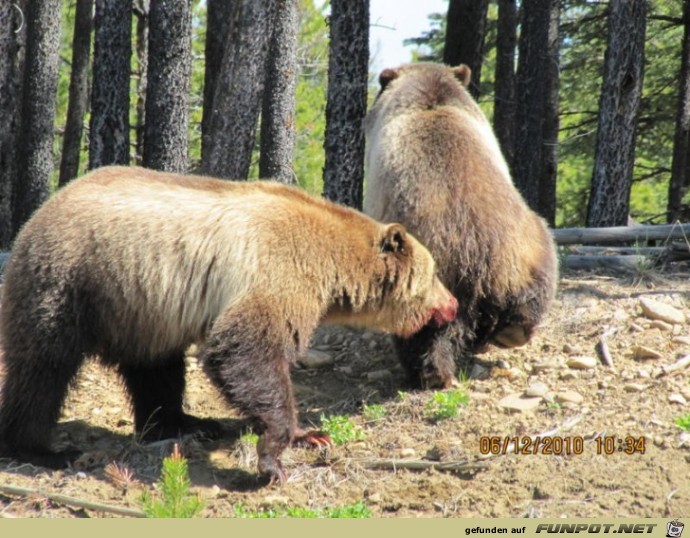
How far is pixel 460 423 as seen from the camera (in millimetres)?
5883

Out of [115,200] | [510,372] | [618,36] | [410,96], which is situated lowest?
[510,372]

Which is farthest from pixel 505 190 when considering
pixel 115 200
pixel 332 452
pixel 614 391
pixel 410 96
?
pixel 115 200

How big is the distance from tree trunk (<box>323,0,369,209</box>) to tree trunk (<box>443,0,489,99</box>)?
8.74ft

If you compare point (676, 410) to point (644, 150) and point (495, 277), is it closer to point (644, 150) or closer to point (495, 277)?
point (495, 277)

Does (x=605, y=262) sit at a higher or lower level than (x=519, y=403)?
higher

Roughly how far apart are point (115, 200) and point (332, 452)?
2119mm

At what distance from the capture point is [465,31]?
37.3 feet

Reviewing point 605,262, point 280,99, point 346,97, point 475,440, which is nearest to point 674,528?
point 475,440

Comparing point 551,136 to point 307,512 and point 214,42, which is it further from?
point 307,512

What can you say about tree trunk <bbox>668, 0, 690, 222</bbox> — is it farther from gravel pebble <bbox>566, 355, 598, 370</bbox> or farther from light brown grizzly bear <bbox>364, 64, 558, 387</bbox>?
light brown grizzly bear <bbox>364, 64, 558, 387</bbox>

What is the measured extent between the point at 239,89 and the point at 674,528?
6.00 m

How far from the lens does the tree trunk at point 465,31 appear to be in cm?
1132

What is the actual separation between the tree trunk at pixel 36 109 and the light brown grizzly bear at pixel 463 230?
11.3 m

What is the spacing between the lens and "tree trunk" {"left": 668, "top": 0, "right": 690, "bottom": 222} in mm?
15500
